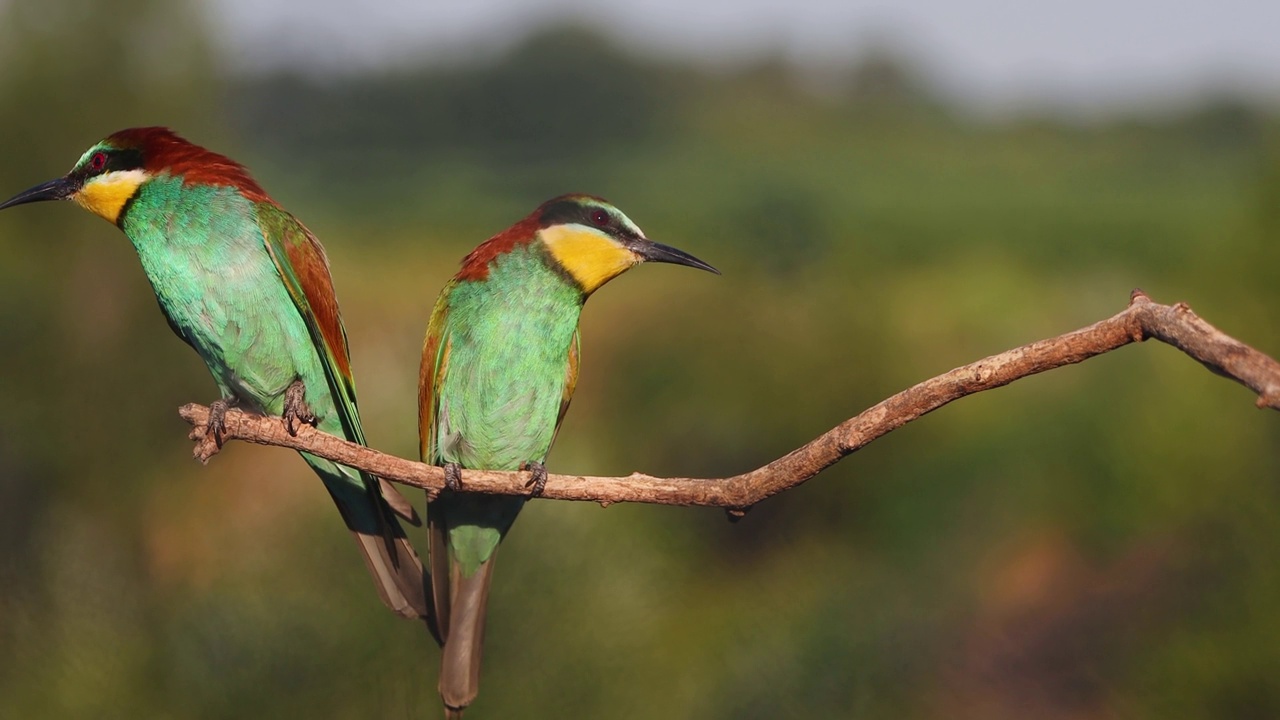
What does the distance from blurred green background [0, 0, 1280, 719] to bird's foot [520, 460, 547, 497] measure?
3280mm

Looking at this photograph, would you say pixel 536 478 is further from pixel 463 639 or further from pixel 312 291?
pixel 312 291

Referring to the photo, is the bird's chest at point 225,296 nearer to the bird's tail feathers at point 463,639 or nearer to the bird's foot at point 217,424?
the bird's foot at point 217,424

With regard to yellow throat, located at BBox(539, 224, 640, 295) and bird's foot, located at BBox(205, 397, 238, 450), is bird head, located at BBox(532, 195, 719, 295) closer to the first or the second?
yellow throat, located at BBox(539, 224, 640, 295)

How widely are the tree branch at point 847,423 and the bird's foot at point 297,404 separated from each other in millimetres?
111

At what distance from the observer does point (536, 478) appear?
2.70m

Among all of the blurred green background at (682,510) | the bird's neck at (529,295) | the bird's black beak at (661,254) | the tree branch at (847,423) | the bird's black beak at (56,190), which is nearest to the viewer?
the tree branch at (847,423)

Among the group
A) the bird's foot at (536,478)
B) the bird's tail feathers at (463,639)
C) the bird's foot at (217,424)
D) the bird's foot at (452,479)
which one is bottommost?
the bird's tail feathers at (463,639)

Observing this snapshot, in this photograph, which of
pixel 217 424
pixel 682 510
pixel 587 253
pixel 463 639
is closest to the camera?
pixel 217 424

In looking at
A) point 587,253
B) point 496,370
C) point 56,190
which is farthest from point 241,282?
point 587,253

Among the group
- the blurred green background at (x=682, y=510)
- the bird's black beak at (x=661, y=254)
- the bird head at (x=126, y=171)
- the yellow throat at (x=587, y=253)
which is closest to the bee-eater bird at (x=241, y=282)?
the bird head at (x=126, y=171)

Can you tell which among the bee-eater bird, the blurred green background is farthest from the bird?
the blurred green background

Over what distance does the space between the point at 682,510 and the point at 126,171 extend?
9.31m

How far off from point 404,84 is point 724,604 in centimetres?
3516

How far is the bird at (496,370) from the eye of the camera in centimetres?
275
